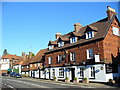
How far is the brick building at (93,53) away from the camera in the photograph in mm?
23828

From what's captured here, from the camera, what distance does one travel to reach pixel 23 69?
53625mm

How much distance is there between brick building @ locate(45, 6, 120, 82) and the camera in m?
23.8

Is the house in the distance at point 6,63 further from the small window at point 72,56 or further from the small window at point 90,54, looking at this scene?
the small window at point 90,54

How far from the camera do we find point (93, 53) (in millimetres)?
25297

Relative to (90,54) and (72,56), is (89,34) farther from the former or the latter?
(72,56)

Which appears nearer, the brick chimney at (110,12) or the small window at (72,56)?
the brick chimney at (110,12)

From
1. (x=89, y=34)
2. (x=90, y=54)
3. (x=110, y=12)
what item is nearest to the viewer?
(x=90, y=54)

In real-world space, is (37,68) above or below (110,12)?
below

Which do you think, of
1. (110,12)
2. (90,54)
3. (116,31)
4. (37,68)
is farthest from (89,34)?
(37,68)

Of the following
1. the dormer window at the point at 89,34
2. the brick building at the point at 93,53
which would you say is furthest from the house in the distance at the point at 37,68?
the dormer window at the point at 89,34

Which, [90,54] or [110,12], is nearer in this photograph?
[90,54]

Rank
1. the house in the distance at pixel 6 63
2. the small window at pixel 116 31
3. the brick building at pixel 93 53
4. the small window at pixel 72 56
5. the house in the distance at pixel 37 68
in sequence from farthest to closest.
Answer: the house in the distance at pixel 6 63 < the house in the distance at pixel 37 68 < the small window at pixel 72 56 < the small window at pixel 116 31 < the brick building at pixel 93 53

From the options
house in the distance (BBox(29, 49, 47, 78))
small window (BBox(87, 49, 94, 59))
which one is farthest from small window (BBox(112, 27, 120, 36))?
house in the distance (BBox(29, 49, 47, 78))

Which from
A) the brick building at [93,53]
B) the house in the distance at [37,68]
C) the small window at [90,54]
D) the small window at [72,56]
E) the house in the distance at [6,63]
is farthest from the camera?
the house in the distance at [6,63]
